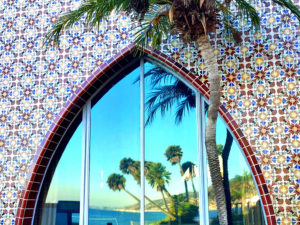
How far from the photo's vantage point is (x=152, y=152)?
7285mm

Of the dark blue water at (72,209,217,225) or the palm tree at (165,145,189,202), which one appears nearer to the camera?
the dark blue water at (72,209,217,225)

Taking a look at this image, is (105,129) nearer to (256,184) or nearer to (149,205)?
(149,205)

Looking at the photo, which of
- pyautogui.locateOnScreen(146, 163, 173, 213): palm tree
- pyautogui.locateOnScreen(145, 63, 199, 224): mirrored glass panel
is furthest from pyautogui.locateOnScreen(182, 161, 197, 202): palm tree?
pyautogui.locateOnScreen(146, 163, 173, 213): palm tree

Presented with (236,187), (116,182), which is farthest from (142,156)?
(236,187)

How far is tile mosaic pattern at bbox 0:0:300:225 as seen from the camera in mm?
6598

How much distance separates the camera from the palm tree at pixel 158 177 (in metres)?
7.16

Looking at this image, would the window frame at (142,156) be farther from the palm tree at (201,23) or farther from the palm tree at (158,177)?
the palm tree at (201,23)

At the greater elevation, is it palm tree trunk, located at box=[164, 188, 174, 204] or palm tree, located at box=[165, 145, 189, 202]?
palm tree, located at box=[165, 145, 189, 202]

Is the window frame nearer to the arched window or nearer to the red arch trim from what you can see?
the arched window

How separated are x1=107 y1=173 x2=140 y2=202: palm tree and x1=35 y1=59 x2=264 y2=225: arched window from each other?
0.02 metres

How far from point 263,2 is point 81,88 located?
325cm

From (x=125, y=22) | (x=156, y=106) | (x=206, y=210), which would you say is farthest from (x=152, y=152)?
(x=125, y=22)

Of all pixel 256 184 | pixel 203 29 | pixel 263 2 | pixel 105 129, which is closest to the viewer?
pixel 203 29

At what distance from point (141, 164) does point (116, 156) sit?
47 cm
